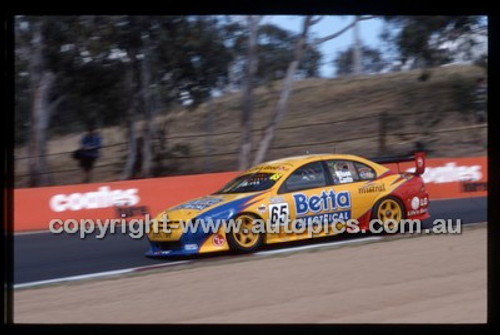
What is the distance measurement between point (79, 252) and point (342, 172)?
3.92 m

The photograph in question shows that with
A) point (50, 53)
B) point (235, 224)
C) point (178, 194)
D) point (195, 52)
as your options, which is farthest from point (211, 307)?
point (50, 53)

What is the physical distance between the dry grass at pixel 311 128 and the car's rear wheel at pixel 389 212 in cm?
150

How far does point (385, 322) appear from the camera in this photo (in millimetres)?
6402

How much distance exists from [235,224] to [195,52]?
4.71 meters

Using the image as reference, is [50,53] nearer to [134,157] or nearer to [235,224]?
[134,157]

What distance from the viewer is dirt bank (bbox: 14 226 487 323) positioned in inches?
266

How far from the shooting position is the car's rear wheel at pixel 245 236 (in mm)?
9344

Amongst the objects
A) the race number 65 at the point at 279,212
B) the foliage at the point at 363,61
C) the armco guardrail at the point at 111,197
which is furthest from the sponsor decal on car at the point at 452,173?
the race number 65 at the point at 279,212

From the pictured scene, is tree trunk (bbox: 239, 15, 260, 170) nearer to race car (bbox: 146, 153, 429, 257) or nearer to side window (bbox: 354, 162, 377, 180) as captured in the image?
race car (bbox: 146, 153, 429, 257)

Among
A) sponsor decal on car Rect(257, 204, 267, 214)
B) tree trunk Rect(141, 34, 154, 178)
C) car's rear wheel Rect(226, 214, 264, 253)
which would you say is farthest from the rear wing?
tree trunk Rect(141, 34, 154, 178)

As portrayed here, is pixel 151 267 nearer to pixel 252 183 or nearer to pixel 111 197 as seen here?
pixel 252 183

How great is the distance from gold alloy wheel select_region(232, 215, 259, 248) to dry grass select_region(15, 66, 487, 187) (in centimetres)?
241

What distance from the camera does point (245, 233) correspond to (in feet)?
30.9

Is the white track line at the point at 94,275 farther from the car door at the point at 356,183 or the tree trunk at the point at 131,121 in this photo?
the tree trunk at the point at 131,121
